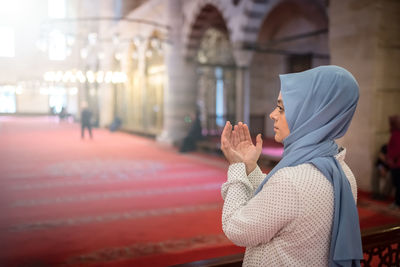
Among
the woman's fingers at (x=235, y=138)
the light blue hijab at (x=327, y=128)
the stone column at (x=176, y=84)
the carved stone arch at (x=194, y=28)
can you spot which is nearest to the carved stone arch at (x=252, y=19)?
the carved stone arch at (x=194, y=28)

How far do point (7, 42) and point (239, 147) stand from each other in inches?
1426

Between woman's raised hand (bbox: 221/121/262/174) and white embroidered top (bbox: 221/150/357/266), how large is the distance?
6.3 inches

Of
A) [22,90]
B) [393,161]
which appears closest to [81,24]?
[22,90]

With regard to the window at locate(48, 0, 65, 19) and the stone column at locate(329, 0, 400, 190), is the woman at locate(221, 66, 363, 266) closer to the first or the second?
the stone column at locate(329, 0, 400, 190)

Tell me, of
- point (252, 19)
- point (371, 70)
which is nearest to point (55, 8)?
point (252, 19)

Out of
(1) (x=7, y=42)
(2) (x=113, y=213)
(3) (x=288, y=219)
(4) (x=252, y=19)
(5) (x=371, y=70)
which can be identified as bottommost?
(2) (x=113, y=213)

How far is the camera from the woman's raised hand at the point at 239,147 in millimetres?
1374

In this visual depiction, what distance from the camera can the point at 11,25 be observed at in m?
32.5

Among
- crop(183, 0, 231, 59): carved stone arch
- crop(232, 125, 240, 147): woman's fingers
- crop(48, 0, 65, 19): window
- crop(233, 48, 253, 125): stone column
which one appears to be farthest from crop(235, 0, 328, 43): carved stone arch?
crop(48, 0, 65, 19): window

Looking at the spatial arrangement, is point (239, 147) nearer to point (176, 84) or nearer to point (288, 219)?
point (288, 219)

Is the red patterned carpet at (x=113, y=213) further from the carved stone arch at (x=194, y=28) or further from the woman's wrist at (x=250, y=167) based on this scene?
the carved stone arch at (x=194, y=28)

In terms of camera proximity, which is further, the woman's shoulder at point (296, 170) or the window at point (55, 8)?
the window at point (55, 8)

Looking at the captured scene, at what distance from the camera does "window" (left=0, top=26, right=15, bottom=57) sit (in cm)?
3250

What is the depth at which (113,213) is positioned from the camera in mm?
4770
